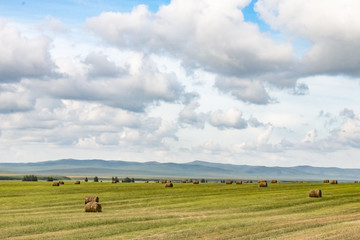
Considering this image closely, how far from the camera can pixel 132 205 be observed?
A: 38000 mm

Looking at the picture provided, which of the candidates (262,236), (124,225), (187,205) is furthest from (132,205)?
(262,236)

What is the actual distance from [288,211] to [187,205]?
8403 mm

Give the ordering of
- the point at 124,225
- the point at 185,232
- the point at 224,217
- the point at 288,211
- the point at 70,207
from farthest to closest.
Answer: the point at 70,207
the point at 288,211
the point at 224,217
the point at 124,225
the point at 185,232

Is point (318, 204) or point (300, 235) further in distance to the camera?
point (318, 204)

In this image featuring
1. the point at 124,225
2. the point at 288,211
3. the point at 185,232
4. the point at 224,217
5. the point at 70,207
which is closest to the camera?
the point at 185,232

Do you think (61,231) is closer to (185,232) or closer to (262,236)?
(185,232)

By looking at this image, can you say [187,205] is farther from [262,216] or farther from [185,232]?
[185,232]

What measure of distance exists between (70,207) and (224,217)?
13.4 m

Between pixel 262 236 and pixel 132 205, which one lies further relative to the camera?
pixel 132 205

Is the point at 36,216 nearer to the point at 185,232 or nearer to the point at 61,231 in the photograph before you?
the point at 61,231

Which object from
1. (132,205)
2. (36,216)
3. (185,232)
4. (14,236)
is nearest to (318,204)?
(132,205)

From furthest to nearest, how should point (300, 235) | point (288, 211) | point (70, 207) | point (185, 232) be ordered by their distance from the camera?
point (70, 207) → point (288, 211) → point (185, 232) → point (300, 235)

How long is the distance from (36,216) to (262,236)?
1528cm

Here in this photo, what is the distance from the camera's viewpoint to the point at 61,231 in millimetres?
24250
